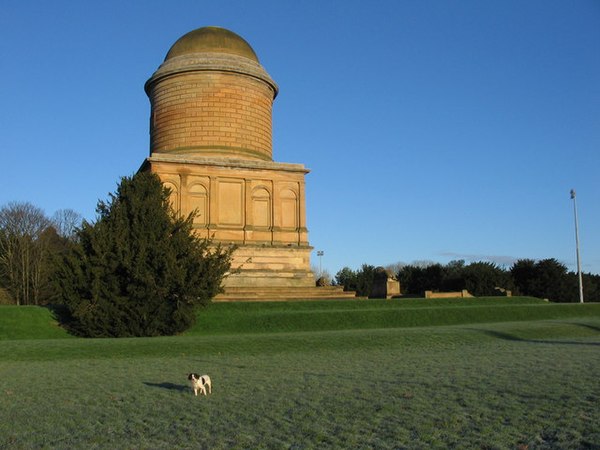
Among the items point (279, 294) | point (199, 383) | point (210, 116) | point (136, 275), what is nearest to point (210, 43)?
point (210, 116)

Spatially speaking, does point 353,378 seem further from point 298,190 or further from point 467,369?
point 298,190

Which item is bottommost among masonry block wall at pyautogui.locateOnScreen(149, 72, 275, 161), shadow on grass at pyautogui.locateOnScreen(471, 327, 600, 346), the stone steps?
shadow on grass at pyautogui.locateOnScreen(471, 327, 600, 346)

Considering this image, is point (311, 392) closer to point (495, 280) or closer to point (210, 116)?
point (210, 116)

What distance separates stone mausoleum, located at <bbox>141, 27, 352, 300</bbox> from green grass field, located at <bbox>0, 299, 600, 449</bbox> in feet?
44.7

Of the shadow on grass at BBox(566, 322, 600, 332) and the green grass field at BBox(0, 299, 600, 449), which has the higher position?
the shadow on grass at BBox(566, 322, 600, 332)

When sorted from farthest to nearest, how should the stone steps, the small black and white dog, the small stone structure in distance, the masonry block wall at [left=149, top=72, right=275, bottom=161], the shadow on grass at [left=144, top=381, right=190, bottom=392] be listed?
the small stone structure in distance, the masonry block wall at [left=149, top=72, right=275, bottom=161], the stone steps, the shadow on grass at [left=144, top=381, right=190, bottom=392], the small black and white dog

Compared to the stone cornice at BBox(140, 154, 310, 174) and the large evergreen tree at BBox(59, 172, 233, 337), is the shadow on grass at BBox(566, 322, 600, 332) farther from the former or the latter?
the stone cornice at BBox(140, 154, 310, 174)

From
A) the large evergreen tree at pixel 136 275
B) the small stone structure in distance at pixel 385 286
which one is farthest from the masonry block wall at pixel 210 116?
the large evergreen tree at pixel 136 275

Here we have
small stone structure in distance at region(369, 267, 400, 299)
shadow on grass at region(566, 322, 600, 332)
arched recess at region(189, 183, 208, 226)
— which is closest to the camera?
shadow on grass at region(566, 322, 600, 332)

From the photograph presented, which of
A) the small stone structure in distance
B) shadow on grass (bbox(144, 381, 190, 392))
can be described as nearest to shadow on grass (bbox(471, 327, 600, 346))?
shadow on grass (bbox(144, 381, 190, 392))

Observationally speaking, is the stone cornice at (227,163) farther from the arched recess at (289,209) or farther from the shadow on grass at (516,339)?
the shadow on grass at (516,339)

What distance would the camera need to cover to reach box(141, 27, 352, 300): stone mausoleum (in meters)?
32.2

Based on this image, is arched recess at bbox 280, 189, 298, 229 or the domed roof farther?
the domed roof

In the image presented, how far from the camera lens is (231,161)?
33.3m
